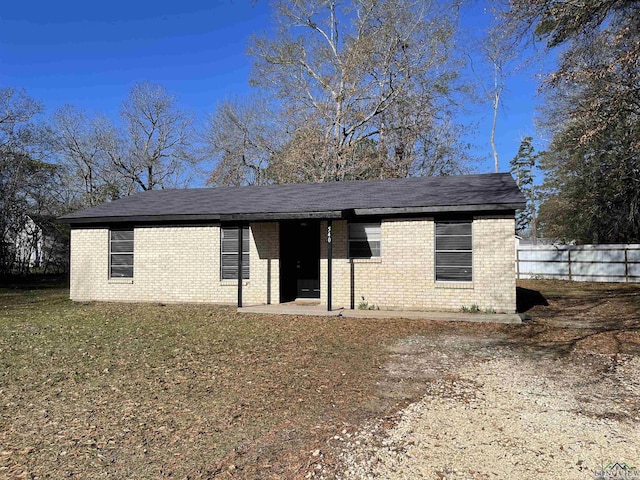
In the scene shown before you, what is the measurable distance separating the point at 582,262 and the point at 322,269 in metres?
13.6

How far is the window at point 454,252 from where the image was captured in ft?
34.7

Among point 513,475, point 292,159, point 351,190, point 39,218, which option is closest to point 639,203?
point 351,190

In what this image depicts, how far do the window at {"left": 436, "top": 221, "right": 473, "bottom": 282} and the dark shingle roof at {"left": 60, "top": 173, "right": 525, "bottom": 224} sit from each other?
59 centimetres

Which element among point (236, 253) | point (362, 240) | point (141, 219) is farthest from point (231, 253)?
point (362, 240)

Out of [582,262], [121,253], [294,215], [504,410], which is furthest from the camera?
[582,262]

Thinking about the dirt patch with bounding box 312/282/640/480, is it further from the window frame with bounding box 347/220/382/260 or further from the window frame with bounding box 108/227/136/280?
the window frame with bounding box 108/227/136/280

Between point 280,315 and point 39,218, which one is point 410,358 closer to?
point 280,315

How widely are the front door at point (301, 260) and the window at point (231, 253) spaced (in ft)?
3.77

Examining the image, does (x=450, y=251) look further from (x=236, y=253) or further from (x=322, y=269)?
(x=236, y=253)

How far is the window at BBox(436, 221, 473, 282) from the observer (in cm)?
1056

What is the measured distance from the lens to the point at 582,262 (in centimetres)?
1870

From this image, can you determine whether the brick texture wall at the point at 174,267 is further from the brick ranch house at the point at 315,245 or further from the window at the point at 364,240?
the window at the point at 364,240

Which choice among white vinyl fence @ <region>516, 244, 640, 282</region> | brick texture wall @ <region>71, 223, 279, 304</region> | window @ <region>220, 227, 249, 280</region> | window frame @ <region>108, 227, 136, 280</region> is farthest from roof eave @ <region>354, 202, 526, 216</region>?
white vinyl fence @ <region>516, 244, 640, 282</region>

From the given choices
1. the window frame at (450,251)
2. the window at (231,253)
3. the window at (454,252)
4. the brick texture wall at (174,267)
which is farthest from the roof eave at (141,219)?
the window at (454,252)
